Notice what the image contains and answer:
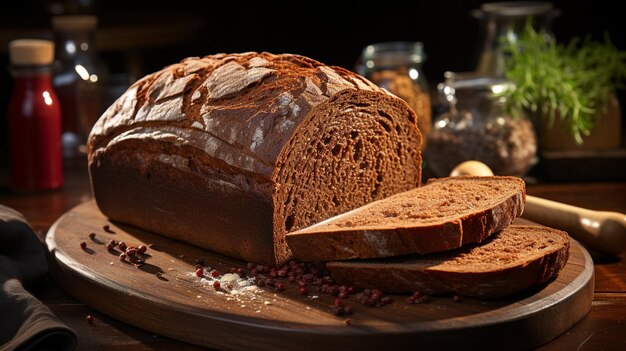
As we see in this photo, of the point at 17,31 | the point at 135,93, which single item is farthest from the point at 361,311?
the point at 17,31

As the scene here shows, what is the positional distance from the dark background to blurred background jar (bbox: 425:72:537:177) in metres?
3.25

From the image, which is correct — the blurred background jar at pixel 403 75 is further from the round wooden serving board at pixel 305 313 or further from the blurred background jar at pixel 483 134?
the round wooden serving board at pixel 305 313

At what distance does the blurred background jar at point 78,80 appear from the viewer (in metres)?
4.31

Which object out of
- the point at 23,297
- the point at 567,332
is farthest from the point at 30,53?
the point at 567,332

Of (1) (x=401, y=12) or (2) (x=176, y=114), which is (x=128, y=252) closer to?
(2) (x=176, y=114)

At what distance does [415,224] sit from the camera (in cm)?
230

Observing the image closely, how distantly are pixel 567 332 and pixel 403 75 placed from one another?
2.13 meters

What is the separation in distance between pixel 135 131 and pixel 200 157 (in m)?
0.31

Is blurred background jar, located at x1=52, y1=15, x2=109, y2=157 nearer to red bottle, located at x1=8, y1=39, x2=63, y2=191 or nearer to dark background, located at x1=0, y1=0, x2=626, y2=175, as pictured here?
red bottle, located at x1=8, y1=39, x2=63, y2=191

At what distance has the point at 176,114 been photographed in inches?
109

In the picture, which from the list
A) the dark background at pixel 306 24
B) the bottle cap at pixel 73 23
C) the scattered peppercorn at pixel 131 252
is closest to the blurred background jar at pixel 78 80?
the bottle cap at pixel 73 23

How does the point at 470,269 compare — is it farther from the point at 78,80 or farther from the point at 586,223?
the point at 78,80

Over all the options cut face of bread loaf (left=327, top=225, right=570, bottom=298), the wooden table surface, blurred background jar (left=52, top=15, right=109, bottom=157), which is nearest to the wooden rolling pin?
the wooden table surface

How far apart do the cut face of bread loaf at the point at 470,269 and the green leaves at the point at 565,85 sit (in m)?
1.46
